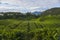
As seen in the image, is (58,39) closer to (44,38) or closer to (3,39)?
(44,38)

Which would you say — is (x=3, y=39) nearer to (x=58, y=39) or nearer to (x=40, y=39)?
(x=40, y=39)

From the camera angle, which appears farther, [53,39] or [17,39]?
[17,39]

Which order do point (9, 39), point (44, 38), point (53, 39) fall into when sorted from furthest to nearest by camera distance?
point (9, 39), point (44, 38), point (53, 39)

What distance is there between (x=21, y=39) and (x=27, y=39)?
281 cm

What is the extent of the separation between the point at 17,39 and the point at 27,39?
317 cm

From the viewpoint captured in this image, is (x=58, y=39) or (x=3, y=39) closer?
(x=58, y=39)

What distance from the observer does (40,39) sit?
6294cm

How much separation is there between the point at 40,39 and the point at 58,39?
5037 mm

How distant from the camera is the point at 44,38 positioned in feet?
211

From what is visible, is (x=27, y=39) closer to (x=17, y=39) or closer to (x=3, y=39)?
(x=17, y=39)

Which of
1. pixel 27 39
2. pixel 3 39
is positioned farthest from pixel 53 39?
pixel 3 39

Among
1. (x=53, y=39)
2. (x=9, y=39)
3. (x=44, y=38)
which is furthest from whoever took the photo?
(x=9, y=39)

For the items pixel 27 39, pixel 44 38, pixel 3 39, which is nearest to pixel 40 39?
pixel 44 38

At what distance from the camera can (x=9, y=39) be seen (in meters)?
70.1
